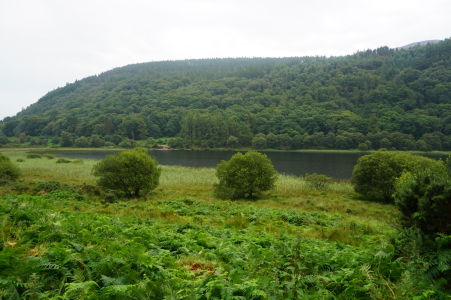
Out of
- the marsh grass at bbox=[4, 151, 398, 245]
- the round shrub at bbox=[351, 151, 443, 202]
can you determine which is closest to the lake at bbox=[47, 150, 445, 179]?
the marsh grass at bbox=[4, 151, 398, 245]

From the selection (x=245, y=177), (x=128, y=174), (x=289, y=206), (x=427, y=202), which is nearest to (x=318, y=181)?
(x=245, y=177)

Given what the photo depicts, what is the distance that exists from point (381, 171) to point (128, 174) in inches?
1154

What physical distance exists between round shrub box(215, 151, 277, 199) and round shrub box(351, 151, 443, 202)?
11.0m

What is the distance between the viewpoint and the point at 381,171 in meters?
32.3

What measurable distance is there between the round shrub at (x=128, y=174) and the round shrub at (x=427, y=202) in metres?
26.3

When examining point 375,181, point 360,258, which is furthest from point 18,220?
point 375,181

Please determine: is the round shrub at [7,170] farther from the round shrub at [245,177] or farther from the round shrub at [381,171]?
the round shrub at [381,171]

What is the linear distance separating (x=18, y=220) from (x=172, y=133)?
17757 cm

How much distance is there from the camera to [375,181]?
32688mm

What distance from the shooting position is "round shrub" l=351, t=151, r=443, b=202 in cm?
3194

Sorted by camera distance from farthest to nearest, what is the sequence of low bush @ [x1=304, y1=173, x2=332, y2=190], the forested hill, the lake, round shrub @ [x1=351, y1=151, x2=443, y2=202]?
the forested hill → the lake → low bush @ [x1=304, y1=173, x2=332, y2=190] → round shrub @ [x1=351, y1=151, x2=443, y2=202]

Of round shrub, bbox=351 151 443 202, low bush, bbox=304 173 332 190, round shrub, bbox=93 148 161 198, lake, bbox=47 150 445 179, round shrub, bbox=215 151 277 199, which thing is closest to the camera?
round shrub, bbox=93 148 161 198

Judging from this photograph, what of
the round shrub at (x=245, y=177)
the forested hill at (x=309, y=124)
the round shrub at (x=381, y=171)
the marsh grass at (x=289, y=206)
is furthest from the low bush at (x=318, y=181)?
the forested hill at (x=309, y=124)

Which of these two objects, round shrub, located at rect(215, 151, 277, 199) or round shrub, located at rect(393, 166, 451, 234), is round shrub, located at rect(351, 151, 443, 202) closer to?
round shrub, located at rect(215, 151, 277, 199)
